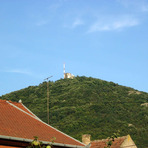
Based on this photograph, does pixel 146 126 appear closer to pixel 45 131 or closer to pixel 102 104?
pixel 102 104

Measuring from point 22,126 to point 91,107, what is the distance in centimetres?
6561

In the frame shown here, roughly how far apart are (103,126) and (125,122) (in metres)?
5.47

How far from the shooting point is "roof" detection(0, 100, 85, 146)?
40.2 feet

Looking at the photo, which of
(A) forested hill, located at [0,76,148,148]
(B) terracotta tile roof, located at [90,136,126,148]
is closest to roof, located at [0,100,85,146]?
(B) terracotta tile roof, located at [90,136,126,148]

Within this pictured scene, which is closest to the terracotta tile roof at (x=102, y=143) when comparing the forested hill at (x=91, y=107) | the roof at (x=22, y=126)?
the roof at (x=22, y=126)

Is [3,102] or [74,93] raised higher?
[74,93]

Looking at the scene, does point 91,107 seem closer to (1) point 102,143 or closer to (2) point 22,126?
(1) point 102,143

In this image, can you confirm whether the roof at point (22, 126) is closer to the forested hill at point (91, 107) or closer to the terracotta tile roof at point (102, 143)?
the terracotta tile roof at point (102, 143)

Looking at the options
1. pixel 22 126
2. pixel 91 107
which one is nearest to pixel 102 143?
pixel 22 126

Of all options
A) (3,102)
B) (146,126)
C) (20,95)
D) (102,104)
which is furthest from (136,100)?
(3,102)

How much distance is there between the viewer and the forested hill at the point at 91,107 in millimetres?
60906

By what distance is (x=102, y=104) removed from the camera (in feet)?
263

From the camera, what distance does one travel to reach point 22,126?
1307 centimetres

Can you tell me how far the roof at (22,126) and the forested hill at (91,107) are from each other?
106ft
